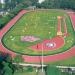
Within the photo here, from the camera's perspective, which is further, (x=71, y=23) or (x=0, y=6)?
(x=0, y=6)

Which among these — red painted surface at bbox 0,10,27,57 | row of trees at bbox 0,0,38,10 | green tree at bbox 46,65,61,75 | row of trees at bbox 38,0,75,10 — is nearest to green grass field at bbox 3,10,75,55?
red painted surface at bbox 0,10,27,57

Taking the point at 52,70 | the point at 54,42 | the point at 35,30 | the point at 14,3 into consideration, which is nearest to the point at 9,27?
the point at 35,30

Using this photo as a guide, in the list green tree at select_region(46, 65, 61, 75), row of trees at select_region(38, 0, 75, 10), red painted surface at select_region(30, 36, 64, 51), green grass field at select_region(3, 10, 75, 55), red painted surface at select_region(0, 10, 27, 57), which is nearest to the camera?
green tree at select_region(46, 65, 61, 75)

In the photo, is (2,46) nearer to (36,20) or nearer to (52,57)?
(52,57)

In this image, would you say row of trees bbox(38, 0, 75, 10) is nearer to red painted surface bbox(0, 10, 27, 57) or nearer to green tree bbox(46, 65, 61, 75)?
red painted surface bbox(0, 10, 27, 57)

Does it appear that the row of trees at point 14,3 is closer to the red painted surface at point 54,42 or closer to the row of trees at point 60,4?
the row of trees at point 60,4

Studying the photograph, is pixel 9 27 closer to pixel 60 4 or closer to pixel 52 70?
pixel 52 70

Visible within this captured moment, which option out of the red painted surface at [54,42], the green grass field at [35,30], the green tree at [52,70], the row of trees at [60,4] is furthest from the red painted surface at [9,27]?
the row of trees at [60,4]

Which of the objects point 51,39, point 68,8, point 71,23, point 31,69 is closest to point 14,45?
point 51,39
